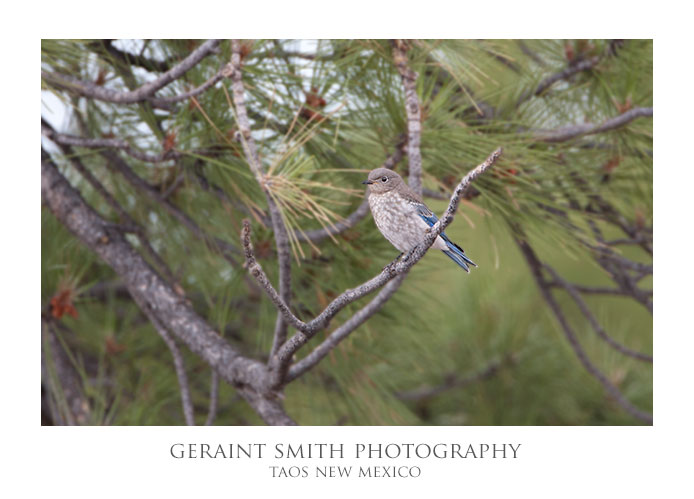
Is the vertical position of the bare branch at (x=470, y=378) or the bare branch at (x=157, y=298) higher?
the bare branch at (x=157, y=298)

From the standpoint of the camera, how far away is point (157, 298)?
1296 mm

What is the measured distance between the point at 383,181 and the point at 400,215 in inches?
2.7

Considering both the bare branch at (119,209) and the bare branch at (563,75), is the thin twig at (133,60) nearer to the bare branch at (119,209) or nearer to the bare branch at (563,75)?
the bare branch at (119,209)

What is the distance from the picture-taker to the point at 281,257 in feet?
3.39

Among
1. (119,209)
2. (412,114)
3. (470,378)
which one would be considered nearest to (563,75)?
(412,114)

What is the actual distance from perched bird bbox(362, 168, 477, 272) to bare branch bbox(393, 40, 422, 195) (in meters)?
0.07

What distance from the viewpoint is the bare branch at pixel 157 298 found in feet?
3.86

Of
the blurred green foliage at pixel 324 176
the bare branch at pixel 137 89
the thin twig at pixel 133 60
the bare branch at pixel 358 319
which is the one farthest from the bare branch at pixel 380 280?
the thin twig at pixel 133 60

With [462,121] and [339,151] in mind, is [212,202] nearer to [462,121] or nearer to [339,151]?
[339,151]

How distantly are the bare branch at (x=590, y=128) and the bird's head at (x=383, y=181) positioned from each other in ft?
1.34

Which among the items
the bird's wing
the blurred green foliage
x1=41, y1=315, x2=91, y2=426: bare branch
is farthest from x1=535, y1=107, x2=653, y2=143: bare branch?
x1=41, y1=315, x2=91, y2=426: bare branch

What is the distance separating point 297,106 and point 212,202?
253mm

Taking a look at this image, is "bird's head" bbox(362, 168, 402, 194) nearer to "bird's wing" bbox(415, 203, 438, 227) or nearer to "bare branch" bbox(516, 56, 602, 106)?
"bird's wing" bbox(415, 203, 438, 227)

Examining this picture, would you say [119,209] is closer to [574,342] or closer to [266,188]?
[266,188]
